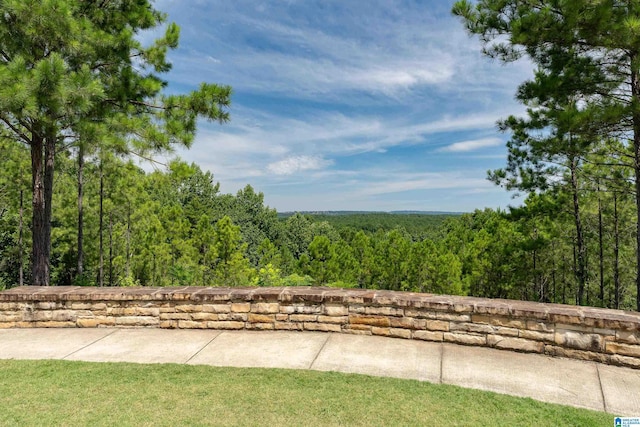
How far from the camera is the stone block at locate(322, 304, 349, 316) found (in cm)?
488

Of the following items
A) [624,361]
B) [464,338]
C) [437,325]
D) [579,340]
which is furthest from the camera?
[437,325]

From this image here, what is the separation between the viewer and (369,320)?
4812 millimetres

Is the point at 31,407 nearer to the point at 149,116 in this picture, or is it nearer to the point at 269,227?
the point at 149,116

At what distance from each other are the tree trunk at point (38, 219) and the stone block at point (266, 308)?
4411 millimetres

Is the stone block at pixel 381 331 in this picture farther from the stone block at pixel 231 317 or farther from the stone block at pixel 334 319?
the stone block at pixel 231 317

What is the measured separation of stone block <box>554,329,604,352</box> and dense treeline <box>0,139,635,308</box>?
4.88 metres

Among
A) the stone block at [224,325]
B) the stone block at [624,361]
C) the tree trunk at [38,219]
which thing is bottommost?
the stone block at [624,361]

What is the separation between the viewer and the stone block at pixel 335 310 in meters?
4.88

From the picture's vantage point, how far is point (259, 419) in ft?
9.42

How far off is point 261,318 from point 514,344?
9.67 feet

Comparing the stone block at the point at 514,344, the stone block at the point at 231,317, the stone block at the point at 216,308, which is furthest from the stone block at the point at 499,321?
the stone block at the point at 216,308

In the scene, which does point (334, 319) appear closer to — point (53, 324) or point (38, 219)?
point (53, 324)

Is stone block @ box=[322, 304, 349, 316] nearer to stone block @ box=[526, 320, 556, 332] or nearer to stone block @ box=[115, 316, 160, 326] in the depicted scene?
stone block @ box=[526, 320, 556, 332]

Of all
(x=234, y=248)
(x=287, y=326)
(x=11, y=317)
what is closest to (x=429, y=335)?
(x=287, y=326)
